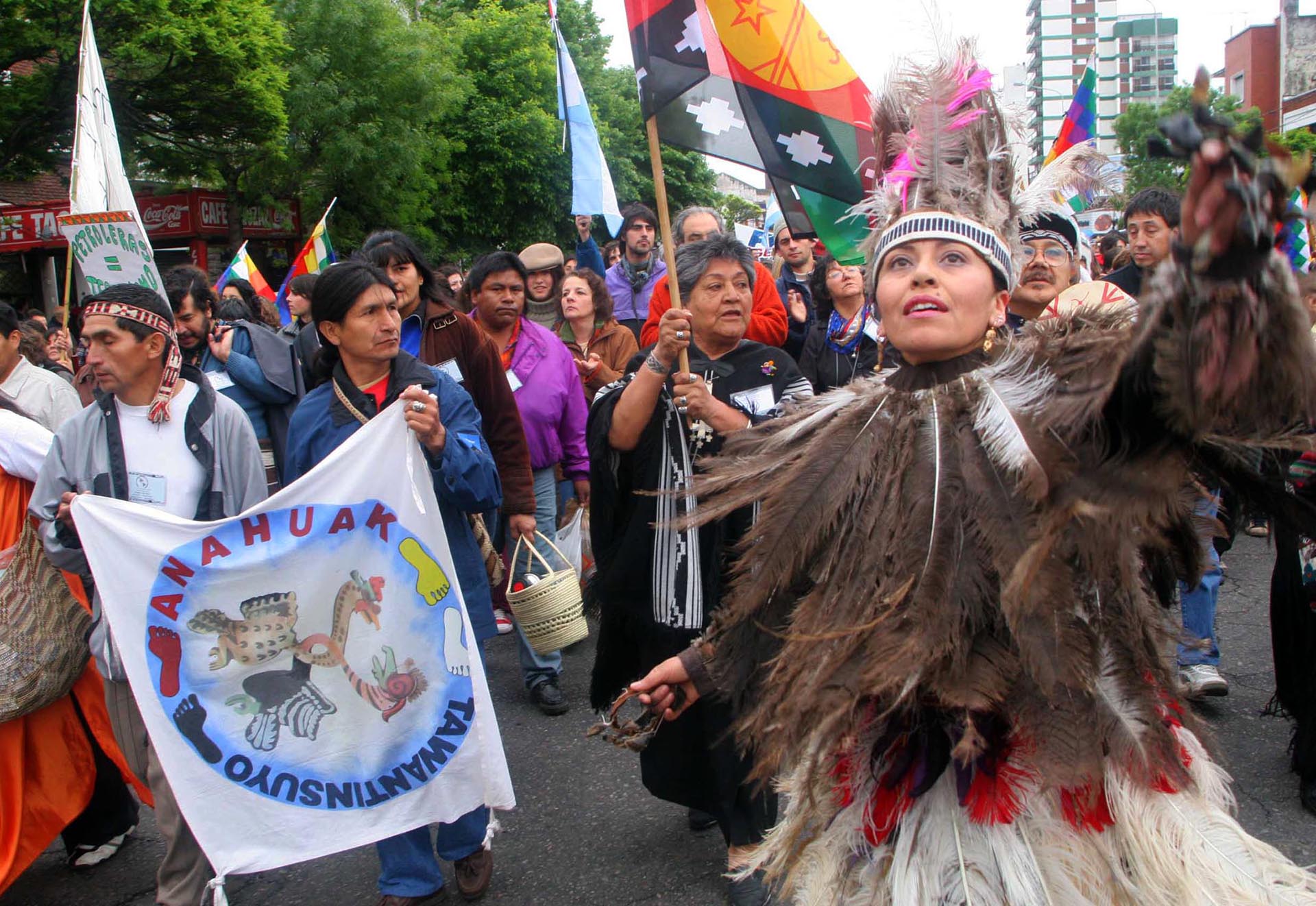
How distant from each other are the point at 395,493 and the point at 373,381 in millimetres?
451

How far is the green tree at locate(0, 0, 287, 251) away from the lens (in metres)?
16.3

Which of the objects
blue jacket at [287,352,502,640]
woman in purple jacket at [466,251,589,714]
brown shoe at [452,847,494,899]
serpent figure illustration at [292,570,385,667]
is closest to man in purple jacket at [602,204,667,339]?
woman in purple jacket at [466,251,589,714]

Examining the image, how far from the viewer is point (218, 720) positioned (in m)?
3.18

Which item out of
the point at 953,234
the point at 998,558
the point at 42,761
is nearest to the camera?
the point at 998,558

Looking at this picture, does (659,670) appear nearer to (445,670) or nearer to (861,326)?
(445,670)

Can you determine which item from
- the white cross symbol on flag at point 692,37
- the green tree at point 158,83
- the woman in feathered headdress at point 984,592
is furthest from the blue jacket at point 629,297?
the green tree at point 158,83

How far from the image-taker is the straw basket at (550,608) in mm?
4449

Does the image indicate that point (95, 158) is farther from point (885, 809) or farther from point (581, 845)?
point (885, 809)

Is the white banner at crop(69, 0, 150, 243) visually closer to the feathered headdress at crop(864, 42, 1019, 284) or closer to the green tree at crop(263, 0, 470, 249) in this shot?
the feathered headdress at crop(864, 42, 1019, 284)

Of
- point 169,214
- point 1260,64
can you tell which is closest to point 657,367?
point 169,214

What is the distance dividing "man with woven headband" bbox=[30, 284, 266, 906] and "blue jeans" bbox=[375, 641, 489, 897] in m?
0.57

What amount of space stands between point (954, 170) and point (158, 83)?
63.2ft

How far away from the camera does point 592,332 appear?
21.6ft

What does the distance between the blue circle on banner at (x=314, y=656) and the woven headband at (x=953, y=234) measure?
6.05 feet
